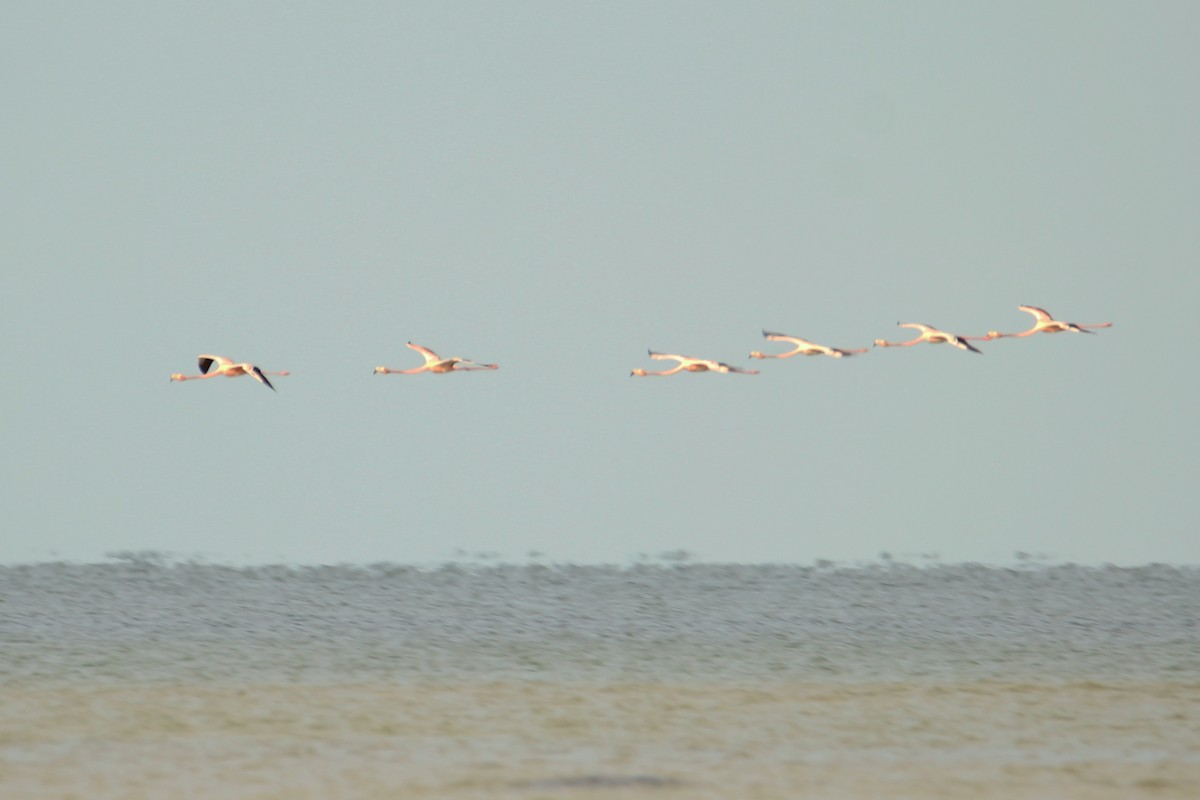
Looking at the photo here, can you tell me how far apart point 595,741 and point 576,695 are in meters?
4.50

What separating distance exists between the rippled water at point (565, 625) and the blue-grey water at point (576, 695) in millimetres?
159

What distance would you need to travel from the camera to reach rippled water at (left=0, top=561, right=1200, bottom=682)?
37.7 meters

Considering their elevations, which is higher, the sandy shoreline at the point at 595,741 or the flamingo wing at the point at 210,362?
the flamingo wing at the point at 210,362

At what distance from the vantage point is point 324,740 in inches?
1139

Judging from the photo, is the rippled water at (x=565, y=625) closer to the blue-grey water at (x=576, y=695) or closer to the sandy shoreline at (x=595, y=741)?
the blue-grey water at (x=576, y=695)

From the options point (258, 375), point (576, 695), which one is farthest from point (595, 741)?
point (258, 375)

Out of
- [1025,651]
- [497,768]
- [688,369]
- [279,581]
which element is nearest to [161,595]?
[279,581]

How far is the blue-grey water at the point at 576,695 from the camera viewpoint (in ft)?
88.1

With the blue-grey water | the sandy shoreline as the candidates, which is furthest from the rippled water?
the sandy shoreline

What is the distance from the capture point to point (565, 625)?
46.6 meters

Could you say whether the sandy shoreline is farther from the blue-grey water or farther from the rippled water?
the rippled water

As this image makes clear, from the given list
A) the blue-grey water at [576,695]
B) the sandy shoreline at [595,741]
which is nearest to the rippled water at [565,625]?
the blue-grey water at [576,695]

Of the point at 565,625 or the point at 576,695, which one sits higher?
the point at 565,625

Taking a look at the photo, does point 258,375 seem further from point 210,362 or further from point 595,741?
point 595,741
